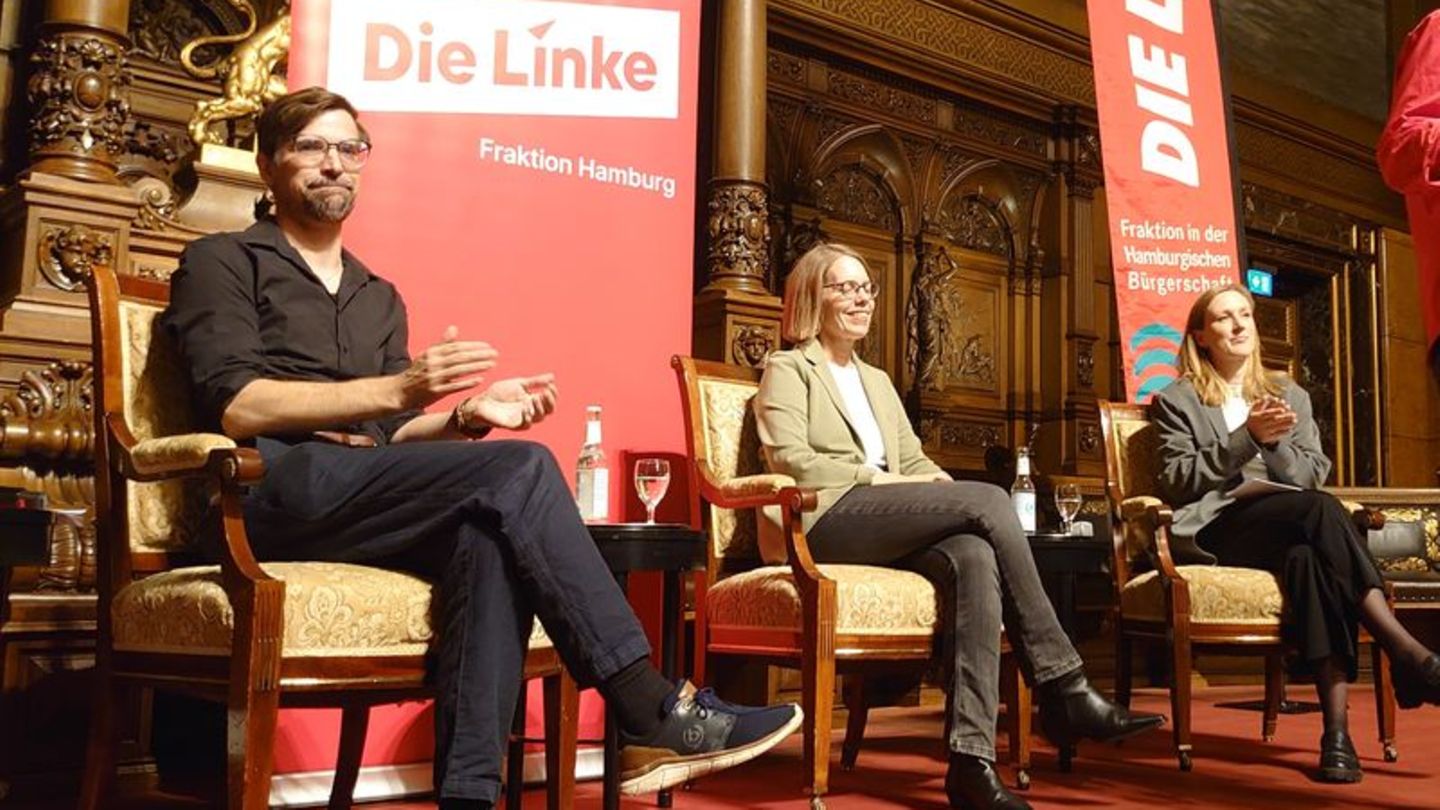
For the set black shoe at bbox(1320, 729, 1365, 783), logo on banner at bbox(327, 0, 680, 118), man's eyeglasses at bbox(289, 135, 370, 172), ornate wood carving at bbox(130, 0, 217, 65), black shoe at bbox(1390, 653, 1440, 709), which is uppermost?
ornate wood carving at bbox(130, 0, 217, 65)

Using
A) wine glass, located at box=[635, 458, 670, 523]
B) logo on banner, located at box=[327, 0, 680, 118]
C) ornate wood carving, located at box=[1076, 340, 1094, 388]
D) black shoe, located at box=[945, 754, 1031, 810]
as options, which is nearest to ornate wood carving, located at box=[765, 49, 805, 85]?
ornate wood carving, located at box=[1076, 340, 1094, 388]

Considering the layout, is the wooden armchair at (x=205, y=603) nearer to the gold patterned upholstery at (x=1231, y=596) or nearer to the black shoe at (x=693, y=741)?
the black shoe at (x=693, y=741)

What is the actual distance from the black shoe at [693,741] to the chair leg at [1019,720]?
108cm

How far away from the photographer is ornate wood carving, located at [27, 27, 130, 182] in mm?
2832

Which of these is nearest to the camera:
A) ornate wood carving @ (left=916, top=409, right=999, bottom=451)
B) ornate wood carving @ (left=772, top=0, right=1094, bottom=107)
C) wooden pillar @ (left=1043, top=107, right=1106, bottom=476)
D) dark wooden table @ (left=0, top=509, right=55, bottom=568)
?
dark wooden table @ (left=0, top=509, right=55, bottom=568)

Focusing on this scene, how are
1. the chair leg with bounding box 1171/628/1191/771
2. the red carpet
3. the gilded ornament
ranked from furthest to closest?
the gilded ornament < the chair leg with bounding box 1171/628/1191/771 < the red carpet

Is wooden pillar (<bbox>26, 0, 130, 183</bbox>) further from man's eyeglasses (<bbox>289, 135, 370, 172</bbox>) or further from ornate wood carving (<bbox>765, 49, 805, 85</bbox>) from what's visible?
ornate wood carving (<bbox>765, 49, 805, 85</bbox>)

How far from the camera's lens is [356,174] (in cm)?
226

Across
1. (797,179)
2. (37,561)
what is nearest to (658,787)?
(37,561)

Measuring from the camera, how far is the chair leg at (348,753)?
231 centimetres

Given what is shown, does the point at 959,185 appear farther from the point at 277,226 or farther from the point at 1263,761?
the point at 277,226

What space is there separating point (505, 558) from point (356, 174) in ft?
2.72

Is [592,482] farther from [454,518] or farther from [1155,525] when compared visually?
[1155,525]

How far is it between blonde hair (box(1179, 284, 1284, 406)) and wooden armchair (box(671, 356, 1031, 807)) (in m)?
1.05
